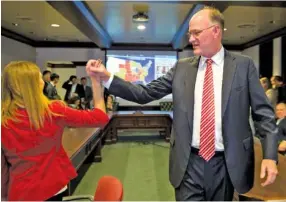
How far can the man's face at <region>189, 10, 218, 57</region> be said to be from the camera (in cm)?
141

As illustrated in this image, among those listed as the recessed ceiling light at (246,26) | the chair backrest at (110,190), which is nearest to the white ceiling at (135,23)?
the recessed ceiling light at (246,26)

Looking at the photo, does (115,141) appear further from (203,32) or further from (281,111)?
(203,32)

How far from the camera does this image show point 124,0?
5.12 metres

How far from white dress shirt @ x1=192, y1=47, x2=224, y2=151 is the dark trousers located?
53 mm

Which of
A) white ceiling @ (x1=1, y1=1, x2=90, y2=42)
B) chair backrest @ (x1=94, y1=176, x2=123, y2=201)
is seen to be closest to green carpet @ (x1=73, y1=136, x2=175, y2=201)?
chair backrest @ (x1=94, y1=176, x2=123, y2=201)

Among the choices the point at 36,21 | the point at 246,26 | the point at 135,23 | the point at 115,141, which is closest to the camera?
the point at 36,21

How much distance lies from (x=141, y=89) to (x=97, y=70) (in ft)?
0.68

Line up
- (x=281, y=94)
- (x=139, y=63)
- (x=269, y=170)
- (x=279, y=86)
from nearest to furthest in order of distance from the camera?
1. (x=269, y=170)
2. (x=279, y=86)
3. (x=281, y=94)
4. (x=139, y=63)

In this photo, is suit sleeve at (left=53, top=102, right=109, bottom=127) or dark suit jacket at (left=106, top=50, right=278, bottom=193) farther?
suit sleeve at (left=53, top=102, right=109, bottom=127)

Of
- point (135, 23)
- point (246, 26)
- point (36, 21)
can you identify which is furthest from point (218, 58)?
point (246, 26)

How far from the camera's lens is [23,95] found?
4.81 ft

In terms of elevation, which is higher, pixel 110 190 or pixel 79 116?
pixel 79 116

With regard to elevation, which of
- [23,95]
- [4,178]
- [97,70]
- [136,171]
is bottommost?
[136,171]

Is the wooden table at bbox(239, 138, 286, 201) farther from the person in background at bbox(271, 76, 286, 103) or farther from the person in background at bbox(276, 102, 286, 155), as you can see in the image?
the person in background at bbox(271, 76, 286, 103)
